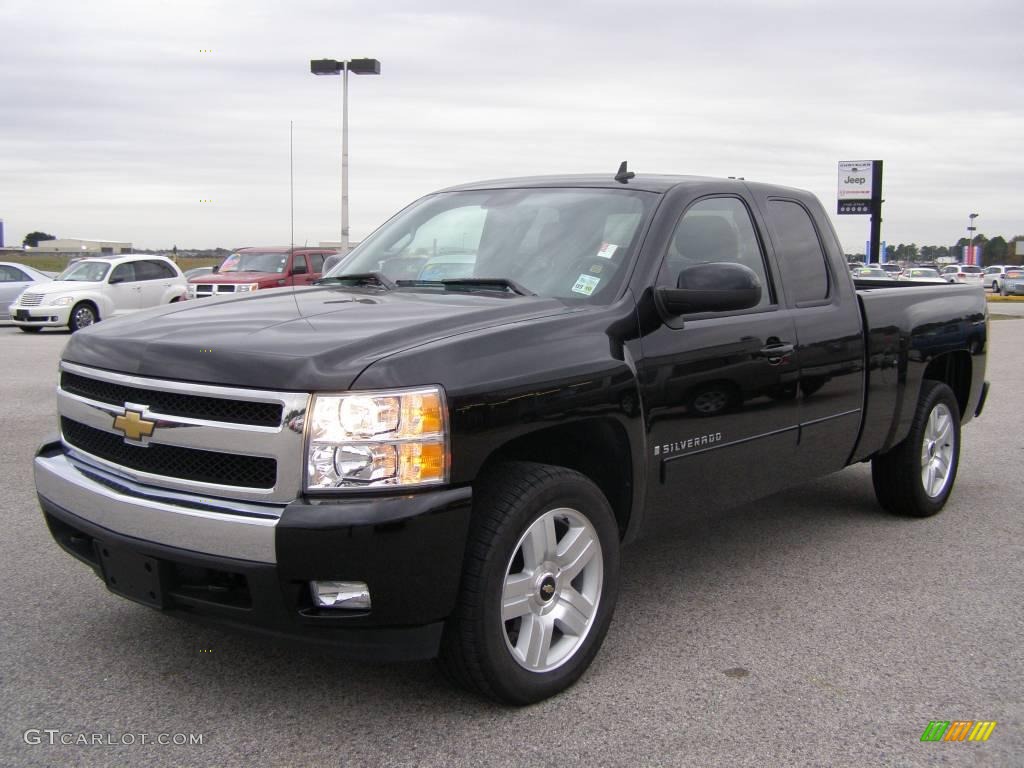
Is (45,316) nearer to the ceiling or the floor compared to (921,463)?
nearer to the floor

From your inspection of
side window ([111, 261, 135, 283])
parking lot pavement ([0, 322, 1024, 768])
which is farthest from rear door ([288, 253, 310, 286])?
parking lot pavement ([0, 322, 1024, 768])

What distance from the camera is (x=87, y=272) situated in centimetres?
2173

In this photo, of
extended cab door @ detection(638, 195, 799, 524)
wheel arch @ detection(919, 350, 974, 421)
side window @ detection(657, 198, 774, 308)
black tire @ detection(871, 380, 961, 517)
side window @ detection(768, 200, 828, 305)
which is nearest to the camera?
extended cab door @ detection(638, 195, 799, 524)

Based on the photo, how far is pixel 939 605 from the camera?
450cm

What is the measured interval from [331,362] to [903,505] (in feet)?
13.6

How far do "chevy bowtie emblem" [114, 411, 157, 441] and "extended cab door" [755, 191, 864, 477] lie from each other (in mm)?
2847

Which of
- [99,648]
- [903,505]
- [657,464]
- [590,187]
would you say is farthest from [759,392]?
[99,648]

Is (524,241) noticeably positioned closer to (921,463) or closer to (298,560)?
(298,560)

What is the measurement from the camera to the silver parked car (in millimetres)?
23031

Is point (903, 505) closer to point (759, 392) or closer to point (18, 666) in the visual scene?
point (759, 392)

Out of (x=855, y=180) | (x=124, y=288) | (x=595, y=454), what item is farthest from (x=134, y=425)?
→ (x=855, y=180)

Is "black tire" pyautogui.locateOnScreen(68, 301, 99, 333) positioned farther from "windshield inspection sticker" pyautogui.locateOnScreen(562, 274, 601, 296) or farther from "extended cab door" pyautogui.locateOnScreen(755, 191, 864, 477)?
"windshield inspection sticker" pyautogui.locateOnScreen(562, 274, 601, 296)

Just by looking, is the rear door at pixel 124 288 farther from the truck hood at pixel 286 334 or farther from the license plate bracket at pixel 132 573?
the license plate bracket at pixel 132 573

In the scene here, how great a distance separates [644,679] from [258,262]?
19.5 metres
